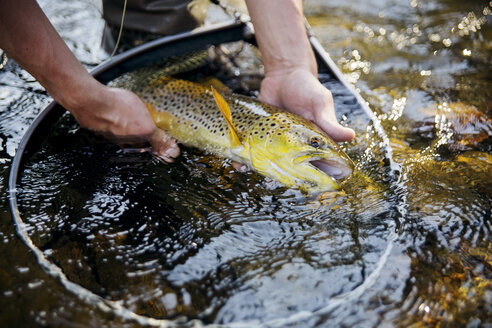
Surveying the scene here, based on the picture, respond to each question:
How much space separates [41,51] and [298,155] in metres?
1.62

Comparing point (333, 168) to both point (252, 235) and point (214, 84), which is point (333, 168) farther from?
point (214, 84)

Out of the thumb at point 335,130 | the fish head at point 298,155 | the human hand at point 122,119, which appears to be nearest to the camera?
the fish head at point 298,155

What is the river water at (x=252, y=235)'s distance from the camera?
1686 mm

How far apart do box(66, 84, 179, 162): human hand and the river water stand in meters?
0.10

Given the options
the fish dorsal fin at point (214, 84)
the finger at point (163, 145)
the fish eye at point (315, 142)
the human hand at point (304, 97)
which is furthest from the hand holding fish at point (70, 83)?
the fish eye at point (315, 142)

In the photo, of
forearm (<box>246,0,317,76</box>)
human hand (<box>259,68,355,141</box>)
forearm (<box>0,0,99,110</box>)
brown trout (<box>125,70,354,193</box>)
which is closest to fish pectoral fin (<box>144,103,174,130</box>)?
brown trout (<box>125,70,354,193</box>)

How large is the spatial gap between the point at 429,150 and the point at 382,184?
0.66 m

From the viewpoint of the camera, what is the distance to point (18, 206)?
7.11 ft

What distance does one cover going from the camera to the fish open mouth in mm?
2289

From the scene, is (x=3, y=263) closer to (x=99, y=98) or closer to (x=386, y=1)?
(x=99, y=98)

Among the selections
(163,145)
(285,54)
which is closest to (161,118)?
(163,145)

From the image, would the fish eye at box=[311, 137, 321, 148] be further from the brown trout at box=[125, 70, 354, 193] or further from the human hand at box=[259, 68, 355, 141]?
the human hand at box=[259, 68, 355, 141]

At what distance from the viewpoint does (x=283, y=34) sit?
294cm

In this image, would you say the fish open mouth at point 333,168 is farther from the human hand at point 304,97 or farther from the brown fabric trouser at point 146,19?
the brown fabric trouser at point 146,19
